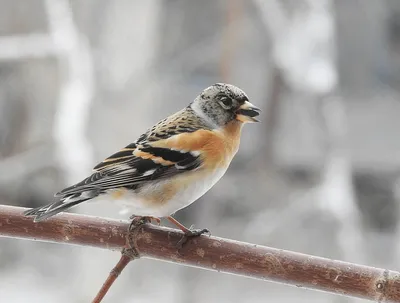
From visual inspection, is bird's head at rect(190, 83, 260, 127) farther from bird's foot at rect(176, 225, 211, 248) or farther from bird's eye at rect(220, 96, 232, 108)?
bird's foot at rect(176, 225, 211, 248)

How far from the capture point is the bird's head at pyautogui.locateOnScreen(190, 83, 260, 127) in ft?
2.86

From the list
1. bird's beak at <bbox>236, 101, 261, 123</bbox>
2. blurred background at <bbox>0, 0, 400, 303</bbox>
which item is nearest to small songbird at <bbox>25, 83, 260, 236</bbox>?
bird's beak at <bbox>236, 101, 261, 123</bbox>

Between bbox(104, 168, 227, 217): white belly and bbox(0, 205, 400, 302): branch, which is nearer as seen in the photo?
bbox(0, 205, 400, 302): branch

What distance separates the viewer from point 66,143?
174cm

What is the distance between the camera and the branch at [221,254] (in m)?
0.74

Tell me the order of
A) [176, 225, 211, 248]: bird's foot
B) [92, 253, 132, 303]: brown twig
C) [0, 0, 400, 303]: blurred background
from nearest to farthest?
[92, 253, 132, 303]: brown twig, [176, 225, 211, 248]: bird's foot, [0, 0, 400, 303]: blurred background

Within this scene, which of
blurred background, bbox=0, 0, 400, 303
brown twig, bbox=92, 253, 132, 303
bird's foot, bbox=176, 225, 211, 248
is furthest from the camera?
blurred background, bbox=0, 0, 400, 303

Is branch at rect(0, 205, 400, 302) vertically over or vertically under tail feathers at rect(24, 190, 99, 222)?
under

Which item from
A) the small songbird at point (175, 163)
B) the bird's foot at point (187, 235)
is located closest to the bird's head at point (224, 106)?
the small songbird at point (175, 163)

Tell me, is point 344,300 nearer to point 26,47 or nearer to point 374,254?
point 374,254

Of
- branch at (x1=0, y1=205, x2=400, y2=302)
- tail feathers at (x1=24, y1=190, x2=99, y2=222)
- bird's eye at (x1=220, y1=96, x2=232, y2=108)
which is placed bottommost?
branch at (x1=0, y1=205, x2=400, y2=302)

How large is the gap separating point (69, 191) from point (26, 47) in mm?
1204

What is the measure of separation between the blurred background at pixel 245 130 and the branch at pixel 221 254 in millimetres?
897

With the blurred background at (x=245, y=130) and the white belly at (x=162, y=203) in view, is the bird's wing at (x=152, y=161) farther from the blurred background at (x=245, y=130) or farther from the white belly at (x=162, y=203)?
the blurred background at (x=245, y=130)
